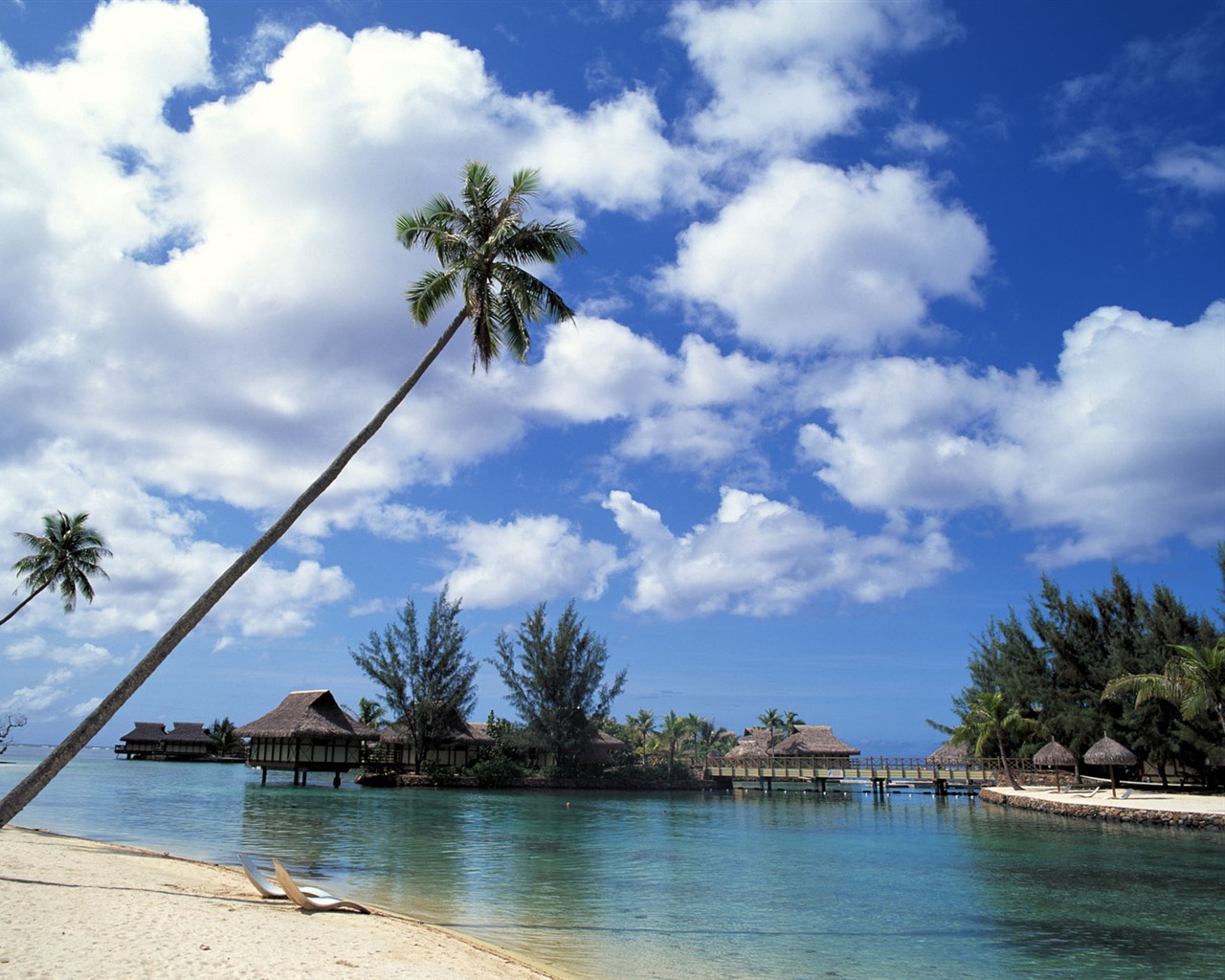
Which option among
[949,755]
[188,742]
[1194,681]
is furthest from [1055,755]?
[188,742]

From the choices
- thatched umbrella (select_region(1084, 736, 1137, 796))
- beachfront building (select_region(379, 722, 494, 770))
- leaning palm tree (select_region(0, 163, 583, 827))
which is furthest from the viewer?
beachfront building (select_region(379, 722, 494, 770))

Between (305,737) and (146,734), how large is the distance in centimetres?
4508

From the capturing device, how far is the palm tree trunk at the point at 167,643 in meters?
9.52

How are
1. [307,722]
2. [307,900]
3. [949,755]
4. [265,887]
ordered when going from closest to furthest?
[307,900], [265,887], [307,722], [949,755]

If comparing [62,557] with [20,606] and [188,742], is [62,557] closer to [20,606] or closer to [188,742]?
[20,606]

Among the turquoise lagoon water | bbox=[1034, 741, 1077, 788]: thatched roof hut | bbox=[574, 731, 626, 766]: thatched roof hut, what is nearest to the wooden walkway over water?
bbox=[1034, 741, 1077, 788]: thatched roof hut

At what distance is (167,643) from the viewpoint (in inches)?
423

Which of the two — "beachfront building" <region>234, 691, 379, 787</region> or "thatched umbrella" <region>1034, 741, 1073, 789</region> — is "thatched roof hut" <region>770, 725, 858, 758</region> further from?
"beachfront building" <region>234, 691, 379, 787</region>

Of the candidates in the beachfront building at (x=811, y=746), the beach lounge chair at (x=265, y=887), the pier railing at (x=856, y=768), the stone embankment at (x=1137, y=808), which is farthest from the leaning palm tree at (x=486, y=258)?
the beachfront building at (x=811, y=746)

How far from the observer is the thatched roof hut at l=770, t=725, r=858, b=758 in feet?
176

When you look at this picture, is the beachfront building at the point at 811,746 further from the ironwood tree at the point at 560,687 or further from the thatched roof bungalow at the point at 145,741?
the thatched roof bungalow at the point at 145,741

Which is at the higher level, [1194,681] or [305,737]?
[1194,681]

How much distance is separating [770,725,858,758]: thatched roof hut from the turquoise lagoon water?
890 inches

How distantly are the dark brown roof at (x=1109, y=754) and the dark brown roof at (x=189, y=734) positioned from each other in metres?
72.5
